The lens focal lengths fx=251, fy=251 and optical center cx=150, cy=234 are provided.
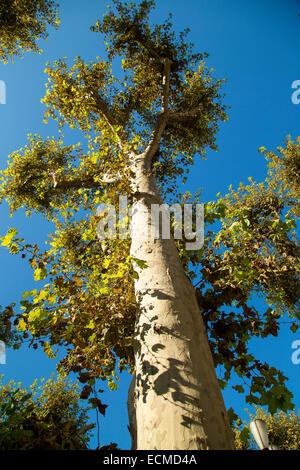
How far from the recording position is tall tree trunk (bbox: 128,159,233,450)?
1.56 m

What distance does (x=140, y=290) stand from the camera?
8.76 feet

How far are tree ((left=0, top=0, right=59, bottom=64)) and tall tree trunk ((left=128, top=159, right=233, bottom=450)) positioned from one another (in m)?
10.9

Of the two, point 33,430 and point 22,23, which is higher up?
point 22,23

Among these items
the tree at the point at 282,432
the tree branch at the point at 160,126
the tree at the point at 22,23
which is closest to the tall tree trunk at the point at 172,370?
the tree branch at the point at 160,126

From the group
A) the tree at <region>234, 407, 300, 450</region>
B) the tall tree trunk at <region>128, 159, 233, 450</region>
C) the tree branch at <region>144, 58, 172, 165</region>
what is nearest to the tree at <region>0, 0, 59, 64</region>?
the tree branch at <region>144, 58, 172, 165</region>

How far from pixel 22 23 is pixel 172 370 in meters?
12.6

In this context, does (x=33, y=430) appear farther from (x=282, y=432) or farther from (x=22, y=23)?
(x=282, y=432)

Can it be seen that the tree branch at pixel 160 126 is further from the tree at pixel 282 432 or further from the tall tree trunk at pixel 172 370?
the tree at pixel 282 432

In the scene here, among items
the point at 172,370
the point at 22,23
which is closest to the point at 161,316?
the point at 172,370

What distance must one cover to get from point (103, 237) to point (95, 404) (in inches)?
108

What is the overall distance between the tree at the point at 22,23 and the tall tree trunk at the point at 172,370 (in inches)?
428

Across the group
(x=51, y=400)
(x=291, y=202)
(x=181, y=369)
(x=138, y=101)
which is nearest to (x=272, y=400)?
(x=181, y=369)

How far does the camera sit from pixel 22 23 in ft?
30.6
